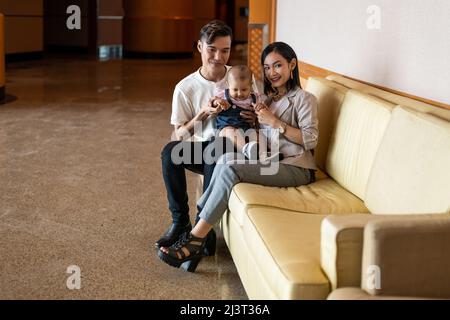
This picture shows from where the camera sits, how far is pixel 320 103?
3654 millimetres

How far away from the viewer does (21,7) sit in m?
13.9

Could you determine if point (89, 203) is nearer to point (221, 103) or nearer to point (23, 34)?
point (221, 103)

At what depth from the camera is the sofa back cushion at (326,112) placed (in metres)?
3.46

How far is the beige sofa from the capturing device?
6.47 ft

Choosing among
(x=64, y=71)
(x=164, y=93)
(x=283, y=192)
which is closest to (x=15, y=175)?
(x=283, y=192)

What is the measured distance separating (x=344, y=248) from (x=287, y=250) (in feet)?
1.08

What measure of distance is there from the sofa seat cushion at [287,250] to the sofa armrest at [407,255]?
0.18 m

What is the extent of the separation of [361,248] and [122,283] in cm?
141

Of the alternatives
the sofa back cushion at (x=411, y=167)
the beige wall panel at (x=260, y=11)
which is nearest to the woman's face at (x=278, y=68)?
the sofa back cushion at (x=411, y=167)

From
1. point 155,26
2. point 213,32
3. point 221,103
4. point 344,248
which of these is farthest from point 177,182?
point 155,26

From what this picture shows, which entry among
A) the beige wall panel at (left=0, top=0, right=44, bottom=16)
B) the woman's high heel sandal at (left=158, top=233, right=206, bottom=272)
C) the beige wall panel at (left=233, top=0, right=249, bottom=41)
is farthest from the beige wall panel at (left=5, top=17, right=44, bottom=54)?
the woman's high heel sandal at (left=158, top=233, right=206, bottom=272)

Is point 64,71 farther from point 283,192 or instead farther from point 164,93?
point 283,192
